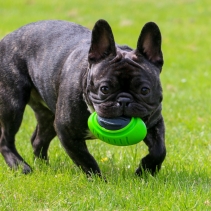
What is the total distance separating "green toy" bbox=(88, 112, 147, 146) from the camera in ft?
15.7

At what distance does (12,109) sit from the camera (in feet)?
20.4

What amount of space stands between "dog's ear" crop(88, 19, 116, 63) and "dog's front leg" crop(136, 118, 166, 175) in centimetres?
90

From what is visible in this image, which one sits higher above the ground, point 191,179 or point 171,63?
point 191,179

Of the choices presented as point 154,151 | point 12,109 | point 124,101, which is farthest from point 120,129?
point 12,109

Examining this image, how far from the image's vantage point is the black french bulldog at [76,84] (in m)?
4.91

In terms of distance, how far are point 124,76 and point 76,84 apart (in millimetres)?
668

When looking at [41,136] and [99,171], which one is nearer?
[99,171]

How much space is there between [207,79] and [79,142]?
665 cm

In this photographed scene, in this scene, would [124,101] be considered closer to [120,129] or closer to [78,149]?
[120,129]

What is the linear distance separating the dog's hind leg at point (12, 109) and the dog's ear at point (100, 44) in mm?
1287

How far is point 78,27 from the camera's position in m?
6.36

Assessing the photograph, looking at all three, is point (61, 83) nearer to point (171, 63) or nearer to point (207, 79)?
point (207, 79)

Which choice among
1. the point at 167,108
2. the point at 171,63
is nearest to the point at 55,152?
the point at 167,108

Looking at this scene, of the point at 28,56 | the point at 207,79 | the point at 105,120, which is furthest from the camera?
the point at 207,79
